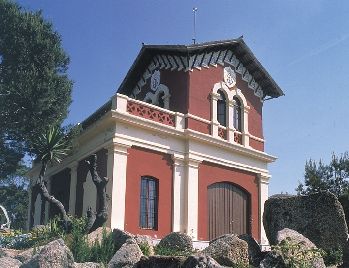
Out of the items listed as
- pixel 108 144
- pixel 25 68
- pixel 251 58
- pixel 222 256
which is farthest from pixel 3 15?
pixel 222 256

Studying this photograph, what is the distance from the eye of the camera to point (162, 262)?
9.88 metres

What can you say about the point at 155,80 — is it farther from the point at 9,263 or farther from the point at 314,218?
the point at 9,263

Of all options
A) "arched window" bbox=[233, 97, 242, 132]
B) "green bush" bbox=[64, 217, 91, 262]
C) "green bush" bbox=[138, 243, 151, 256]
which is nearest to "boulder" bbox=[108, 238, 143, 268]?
"green bush" bbox=[64, 217, 91, 262]

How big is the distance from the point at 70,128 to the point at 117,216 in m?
5.91

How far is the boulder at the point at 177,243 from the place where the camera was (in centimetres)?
1509

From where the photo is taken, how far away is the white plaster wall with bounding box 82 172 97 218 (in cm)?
2170

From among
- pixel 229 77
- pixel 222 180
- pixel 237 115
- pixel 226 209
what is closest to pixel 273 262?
pixel 222 180

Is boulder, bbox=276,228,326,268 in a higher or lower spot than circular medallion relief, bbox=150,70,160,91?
lower

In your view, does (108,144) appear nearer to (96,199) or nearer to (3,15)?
(96,199)

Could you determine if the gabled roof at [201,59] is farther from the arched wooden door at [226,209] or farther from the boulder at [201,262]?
the boulder at [201,262]

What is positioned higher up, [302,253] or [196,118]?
[196,118]

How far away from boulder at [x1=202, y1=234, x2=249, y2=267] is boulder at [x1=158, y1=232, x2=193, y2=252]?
4354 mm

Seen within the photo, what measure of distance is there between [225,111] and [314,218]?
12960 millimetres

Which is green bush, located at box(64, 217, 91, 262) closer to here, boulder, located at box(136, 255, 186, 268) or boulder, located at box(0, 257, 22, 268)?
boulder, located at box(0, 257, 22, 268)
